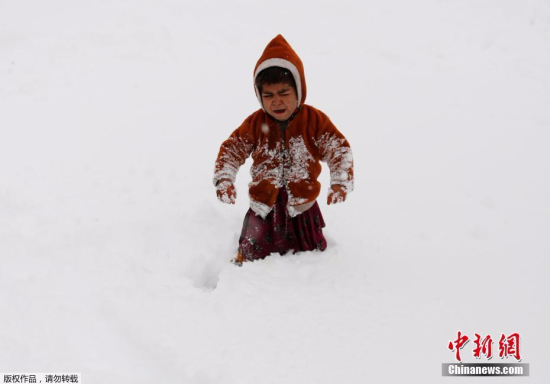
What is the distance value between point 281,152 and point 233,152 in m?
0.28

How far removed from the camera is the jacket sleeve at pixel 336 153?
2338 millimetres

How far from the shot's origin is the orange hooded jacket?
238 cm

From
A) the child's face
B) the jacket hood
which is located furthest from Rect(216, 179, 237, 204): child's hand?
the jacket hood

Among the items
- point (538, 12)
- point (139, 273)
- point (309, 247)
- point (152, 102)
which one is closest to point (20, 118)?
point (152, 102)

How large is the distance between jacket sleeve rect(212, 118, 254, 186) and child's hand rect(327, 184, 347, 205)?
551 mm

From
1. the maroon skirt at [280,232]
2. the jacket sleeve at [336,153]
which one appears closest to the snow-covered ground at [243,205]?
the maroon skirt at [280,232]

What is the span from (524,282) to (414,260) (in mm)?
615

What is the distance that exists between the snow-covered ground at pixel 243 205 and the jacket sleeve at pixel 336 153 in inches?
23.6

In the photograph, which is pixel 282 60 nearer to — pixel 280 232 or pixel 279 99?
pixel 279 99

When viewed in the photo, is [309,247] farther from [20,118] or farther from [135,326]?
[20,118]

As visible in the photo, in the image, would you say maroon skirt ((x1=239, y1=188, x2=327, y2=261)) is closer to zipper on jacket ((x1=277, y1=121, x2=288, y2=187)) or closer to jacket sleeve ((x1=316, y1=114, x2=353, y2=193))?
zipper on jacket ((x1=277, y1=121, x2=288, y2=187))

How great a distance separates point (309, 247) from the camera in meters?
2.75

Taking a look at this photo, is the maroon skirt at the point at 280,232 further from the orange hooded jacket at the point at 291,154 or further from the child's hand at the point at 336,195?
the child's hand at the point at 336,195

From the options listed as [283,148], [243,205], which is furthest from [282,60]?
[243,205]
